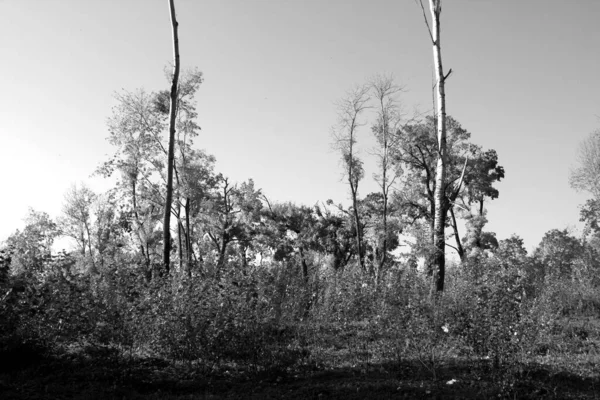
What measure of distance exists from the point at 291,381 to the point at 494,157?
2681cm

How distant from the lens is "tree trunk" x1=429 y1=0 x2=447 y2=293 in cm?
1121

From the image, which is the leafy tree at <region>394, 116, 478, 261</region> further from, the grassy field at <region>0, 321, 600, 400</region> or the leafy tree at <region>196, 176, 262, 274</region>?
the grassy field at <region>0, 321, 600, 400</region>

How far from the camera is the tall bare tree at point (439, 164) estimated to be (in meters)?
11.2

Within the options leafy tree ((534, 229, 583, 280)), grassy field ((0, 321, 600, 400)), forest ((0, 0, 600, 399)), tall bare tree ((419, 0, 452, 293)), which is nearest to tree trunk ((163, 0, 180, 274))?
forest ((0, 0, 600, 399))

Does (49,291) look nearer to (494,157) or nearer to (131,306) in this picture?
(131,306)

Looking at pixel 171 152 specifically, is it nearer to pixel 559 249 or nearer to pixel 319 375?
pixel 319 375

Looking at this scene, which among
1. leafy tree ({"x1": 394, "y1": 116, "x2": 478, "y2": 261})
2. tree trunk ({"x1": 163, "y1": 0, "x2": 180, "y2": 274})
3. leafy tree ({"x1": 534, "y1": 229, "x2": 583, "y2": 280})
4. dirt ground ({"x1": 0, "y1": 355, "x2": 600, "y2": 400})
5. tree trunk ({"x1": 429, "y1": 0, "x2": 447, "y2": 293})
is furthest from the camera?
leafy tree ({"x1": 394, "y1": 116, "x2": 478, "y2": 261})

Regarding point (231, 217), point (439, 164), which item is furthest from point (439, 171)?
point (231, 217)

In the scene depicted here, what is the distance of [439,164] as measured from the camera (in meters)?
12.0

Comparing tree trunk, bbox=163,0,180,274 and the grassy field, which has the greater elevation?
tree trunk, bbox=163,0,180,274

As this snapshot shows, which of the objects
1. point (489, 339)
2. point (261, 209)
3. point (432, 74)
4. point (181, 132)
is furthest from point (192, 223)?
point (489, 339)

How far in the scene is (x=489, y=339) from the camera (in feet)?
22.0

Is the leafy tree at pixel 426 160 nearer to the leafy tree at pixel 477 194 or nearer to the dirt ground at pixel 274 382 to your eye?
the leafy tree at pixel 477 194

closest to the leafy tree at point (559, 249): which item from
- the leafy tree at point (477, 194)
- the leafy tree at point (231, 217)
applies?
the leafy tree at point (477, 194)
